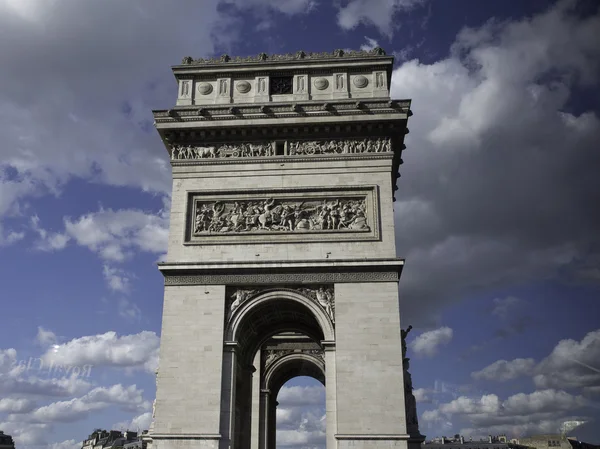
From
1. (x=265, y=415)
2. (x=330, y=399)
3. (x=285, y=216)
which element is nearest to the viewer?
(x=330, y=399)

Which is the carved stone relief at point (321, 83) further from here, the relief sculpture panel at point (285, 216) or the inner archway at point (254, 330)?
the inner archway at point (254, 330)

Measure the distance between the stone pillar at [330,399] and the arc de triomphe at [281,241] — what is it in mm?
48

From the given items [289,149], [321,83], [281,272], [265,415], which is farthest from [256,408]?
[321,83]

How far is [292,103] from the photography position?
2380 cm

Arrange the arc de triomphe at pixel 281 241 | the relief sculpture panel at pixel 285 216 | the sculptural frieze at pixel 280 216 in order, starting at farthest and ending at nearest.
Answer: the sculptural frieze at pixel 280 216 < the relief sculpture panel at pixel 285 216 < the arc de triomphe at pixel 281 241

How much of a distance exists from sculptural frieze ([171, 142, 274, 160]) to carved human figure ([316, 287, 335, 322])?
5402 mm

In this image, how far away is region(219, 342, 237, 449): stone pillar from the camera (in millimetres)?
20422

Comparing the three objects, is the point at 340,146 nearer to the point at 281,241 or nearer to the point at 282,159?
the point at 282,159

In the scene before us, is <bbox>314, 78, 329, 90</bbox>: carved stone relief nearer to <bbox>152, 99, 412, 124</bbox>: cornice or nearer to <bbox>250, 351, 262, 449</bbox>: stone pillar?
<bbox>152, 99, 412, 124</bbox>: cornice

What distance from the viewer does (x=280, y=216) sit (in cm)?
2270

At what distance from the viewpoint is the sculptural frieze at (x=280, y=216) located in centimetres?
2244

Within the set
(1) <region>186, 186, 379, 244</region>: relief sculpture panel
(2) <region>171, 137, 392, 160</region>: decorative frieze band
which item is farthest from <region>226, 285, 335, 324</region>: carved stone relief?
(2) <region>171, 137, 392, 160</region>: decorative frieze band

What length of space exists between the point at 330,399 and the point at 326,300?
312 centimetres

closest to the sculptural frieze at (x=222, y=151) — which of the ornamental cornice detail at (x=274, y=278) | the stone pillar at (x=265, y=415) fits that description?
the ornamental cornice detail at (x=274, y=278)
